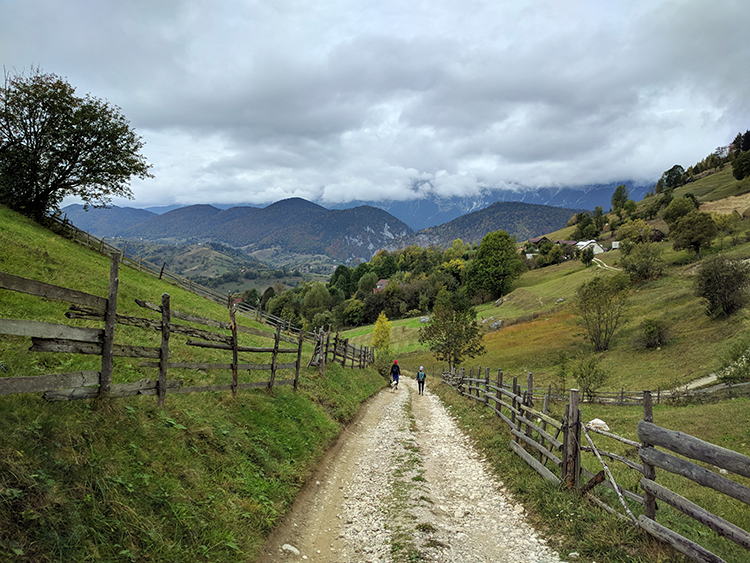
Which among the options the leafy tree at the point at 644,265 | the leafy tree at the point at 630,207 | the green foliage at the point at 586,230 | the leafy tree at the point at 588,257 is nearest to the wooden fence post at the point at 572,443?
the leafy tree at the point at 644,265

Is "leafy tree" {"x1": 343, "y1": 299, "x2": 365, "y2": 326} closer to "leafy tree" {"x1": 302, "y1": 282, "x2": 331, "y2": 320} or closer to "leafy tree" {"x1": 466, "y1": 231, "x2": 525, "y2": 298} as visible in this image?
"leafy tree" {"x1": 302, "y1": 282, "x2": 331, "y2": 320}

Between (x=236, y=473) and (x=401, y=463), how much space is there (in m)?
5.39

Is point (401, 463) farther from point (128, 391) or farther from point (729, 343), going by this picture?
point (729, 343)

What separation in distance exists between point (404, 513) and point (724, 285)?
5002cm

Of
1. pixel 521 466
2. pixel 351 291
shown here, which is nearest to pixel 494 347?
pixel 521 466

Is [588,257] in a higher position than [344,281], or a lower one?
higher

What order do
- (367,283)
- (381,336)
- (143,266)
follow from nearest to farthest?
(143,266) → (381,336) → (367,283)

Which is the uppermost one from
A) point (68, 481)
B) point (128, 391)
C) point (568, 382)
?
point (128, 391)

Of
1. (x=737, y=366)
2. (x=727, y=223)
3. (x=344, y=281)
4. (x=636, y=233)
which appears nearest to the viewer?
(x=737, y=366)

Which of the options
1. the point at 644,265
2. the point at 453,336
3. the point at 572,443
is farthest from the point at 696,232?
the point at 572,443

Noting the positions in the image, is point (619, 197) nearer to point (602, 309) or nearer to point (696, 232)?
point (696, 232)

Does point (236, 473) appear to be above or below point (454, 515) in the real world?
above

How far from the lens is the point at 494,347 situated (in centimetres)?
5888

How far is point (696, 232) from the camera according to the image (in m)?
70.9
